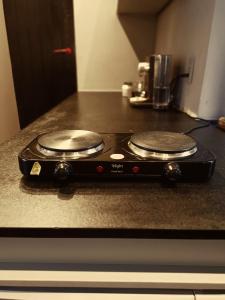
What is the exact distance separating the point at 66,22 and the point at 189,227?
2.20 m

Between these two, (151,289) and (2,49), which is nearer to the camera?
(151,289)

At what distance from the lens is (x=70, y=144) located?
52 centimetres

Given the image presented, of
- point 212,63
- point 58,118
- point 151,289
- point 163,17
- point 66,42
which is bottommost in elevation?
point 151,289

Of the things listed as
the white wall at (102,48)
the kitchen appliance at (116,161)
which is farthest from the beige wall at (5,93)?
the kitchen appliance at (116,161)

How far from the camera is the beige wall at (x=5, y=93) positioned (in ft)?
7.19

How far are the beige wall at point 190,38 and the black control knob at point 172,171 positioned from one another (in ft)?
1.95

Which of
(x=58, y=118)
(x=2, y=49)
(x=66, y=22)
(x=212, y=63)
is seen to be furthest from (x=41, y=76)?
(x=212, y=63)

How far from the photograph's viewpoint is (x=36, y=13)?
2135mm

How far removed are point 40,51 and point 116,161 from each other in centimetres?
213

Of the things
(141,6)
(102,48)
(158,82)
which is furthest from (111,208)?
Answer: (102,48)

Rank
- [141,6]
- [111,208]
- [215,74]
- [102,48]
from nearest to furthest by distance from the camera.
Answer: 1. [111,208]
2. [215,74]
3. [141,6]
4. [102,48]

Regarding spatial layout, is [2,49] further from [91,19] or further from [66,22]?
[91,19]

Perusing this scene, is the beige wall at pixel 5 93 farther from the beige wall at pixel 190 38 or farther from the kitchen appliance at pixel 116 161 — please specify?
the kitchen appliance at pixel 116 161

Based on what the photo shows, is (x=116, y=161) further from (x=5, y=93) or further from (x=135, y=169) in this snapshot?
(x=5, y=93)
